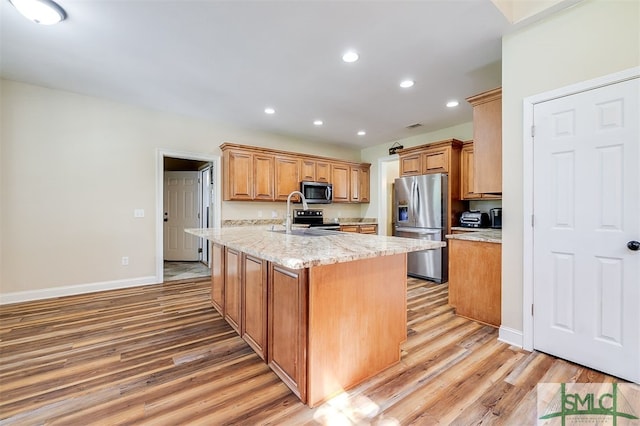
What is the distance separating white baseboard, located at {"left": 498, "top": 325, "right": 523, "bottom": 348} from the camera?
2.21 metres

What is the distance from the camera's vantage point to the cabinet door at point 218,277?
2791 millimetres

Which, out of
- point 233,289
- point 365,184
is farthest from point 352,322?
point 365,184

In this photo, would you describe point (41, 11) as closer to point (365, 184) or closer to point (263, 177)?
point (263, 177)

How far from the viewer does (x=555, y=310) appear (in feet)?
6.70

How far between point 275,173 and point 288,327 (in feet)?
11.5

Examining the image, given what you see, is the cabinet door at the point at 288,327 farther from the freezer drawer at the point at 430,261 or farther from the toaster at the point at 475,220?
the toaster at the point at 475,220

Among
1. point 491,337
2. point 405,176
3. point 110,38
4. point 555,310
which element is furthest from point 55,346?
point 405,176

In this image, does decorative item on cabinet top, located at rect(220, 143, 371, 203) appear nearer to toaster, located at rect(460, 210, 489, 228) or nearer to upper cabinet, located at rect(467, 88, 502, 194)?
toaster, located at rect(460, 210, 489, 228)

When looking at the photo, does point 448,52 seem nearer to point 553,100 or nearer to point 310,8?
point 553,100

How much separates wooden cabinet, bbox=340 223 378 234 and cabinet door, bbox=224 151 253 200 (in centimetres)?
195

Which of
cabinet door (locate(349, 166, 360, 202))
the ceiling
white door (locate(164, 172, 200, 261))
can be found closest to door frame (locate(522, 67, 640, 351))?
the ceiling

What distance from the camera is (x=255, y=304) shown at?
2080 mm

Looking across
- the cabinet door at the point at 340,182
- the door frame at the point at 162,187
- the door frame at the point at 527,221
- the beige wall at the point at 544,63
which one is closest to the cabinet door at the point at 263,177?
the door frame at the point at 162,187

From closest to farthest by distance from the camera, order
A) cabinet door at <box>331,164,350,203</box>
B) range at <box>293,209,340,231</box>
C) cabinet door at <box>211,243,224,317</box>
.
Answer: cabinet door at <box>211,243,224,317</box>
range at <box>293,209,340,231</box>
cabinet door at <box>331,164,350,203</box>
